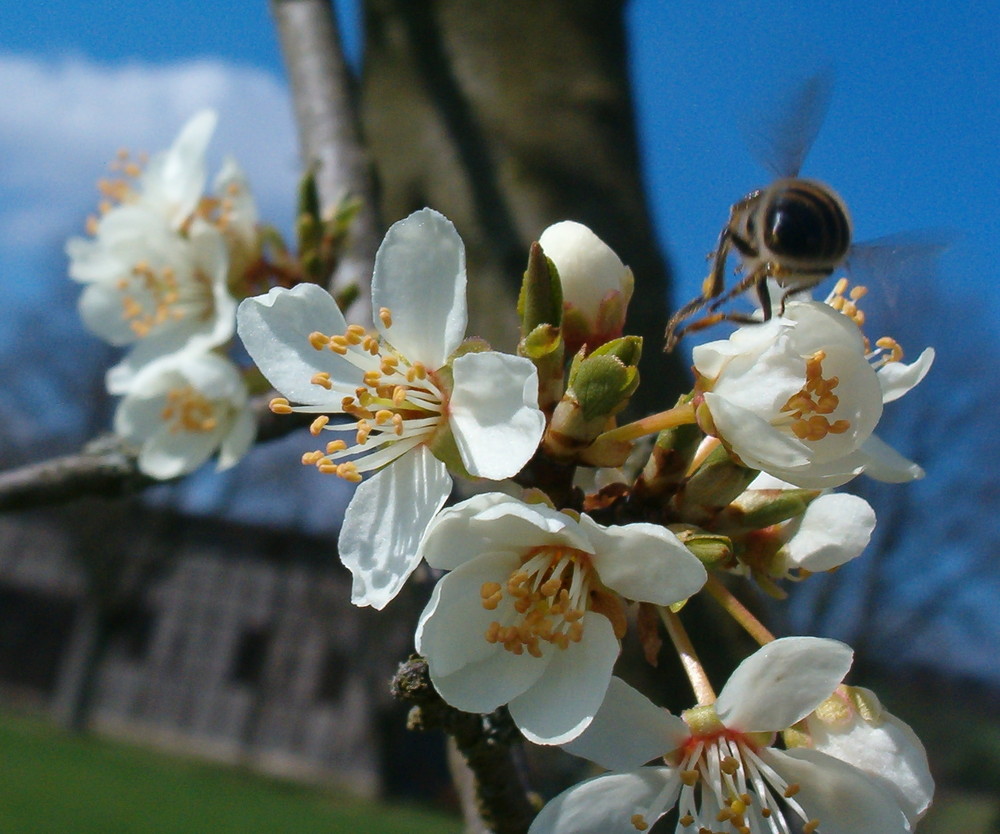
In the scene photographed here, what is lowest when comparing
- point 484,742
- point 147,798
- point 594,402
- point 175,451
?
point 147,798

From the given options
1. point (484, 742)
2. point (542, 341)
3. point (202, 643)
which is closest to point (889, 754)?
point (484, 742)

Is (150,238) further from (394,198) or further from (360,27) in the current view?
(360,27)

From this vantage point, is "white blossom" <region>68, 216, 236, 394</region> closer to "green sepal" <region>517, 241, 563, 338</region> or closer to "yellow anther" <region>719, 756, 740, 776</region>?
"green sepal" <region>517, 241, 563, 338</region>

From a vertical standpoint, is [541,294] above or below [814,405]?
above

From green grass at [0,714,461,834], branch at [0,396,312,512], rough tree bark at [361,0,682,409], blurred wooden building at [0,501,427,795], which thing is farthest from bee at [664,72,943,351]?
blurred wooden building at [0,501,427,795]

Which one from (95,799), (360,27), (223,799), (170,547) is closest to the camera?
(360,27)

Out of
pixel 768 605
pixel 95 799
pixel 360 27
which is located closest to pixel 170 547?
pixel 95 799

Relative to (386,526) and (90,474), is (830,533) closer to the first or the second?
(386,526)

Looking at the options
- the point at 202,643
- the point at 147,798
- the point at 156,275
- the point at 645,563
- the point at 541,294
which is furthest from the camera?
the point at 202,643
